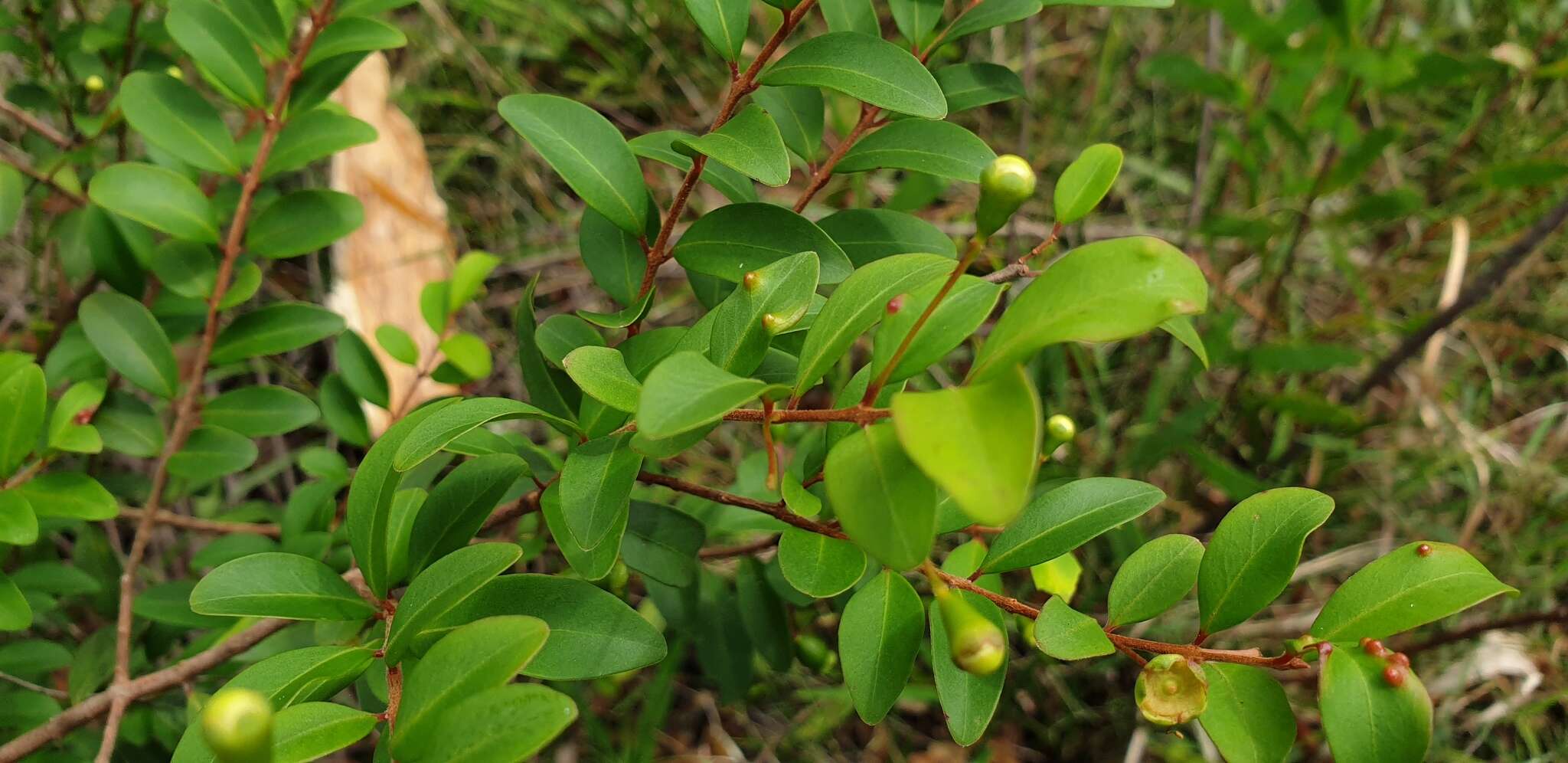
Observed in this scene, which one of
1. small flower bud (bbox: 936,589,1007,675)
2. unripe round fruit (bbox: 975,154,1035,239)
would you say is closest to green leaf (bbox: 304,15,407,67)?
unripe round fruit (bbox: 975,154,1035,239)

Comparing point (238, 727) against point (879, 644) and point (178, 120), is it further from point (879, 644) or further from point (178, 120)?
point (178, 120)

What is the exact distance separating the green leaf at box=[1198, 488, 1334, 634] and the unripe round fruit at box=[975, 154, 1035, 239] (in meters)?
0.34

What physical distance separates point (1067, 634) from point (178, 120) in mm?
1000

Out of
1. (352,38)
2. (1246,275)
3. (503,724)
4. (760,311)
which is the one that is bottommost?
(1246,275)

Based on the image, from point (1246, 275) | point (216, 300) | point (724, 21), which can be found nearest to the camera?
point (724, 21)

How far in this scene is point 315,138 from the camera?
41.8 inches

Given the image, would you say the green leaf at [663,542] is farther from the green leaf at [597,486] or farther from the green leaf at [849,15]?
the green leaf at [849,15]

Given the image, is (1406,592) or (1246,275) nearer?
(1406,592)

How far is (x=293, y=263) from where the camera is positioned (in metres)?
2.01

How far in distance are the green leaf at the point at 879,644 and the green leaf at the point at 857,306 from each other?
0.20 meters

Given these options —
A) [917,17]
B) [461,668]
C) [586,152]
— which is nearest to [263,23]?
[586,152]

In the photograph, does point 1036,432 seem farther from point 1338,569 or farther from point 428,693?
point 1338,569

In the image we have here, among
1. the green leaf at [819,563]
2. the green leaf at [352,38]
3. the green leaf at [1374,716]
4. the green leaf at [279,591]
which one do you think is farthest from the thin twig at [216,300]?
the green leaf at [1374,716]

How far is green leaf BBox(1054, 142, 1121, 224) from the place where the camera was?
0.70 m
